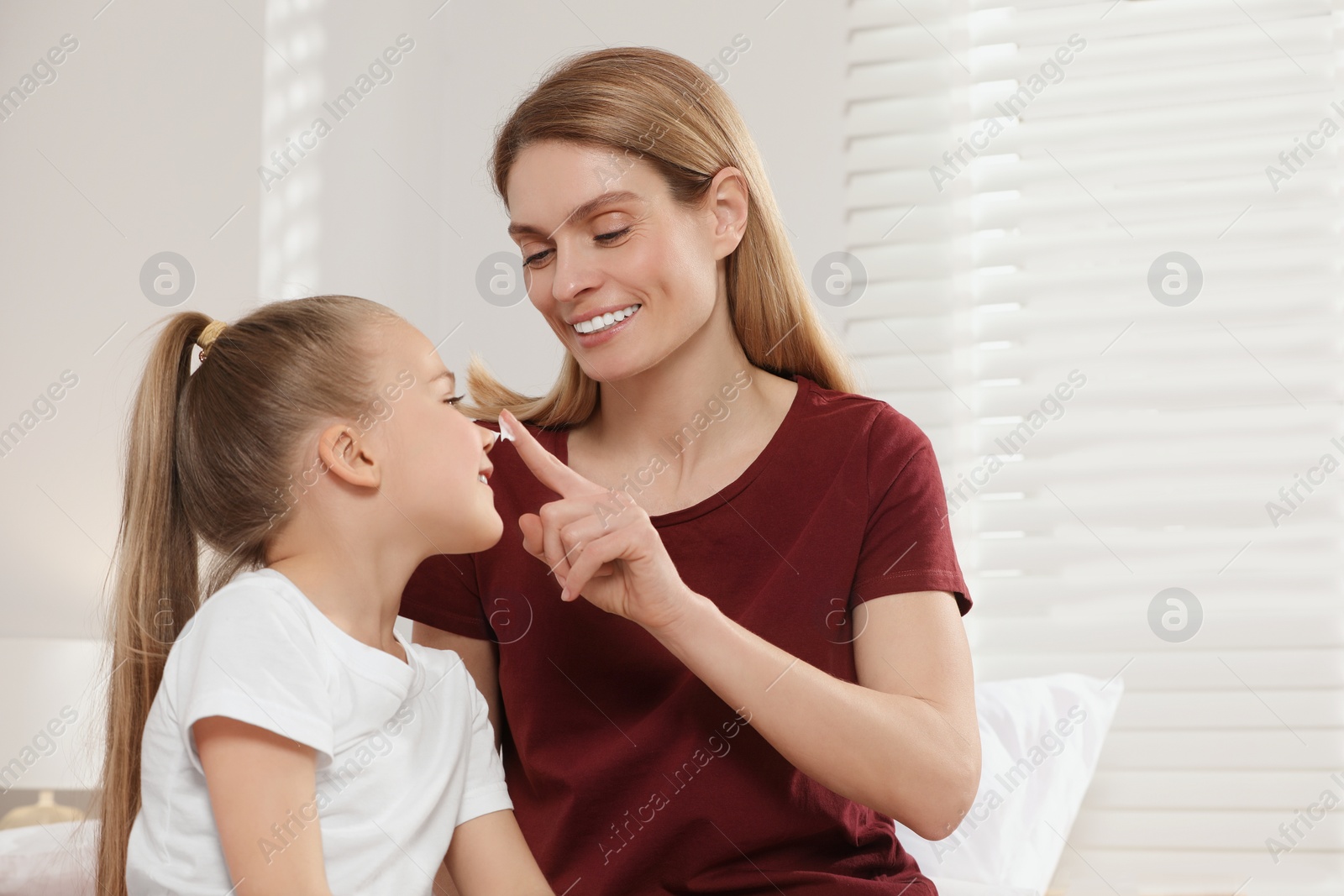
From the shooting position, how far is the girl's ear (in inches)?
39.9

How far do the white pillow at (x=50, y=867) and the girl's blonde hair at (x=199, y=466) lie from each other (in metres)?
0.33

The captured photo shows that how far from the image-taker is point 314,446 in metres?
1.02

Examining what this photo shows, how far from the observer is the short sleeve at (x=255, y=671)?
843 millimetres

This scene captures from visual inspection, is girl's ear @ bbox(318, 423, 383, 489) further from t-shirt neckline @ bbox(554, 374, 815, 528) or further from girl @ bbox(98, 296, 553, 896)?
t-shirt neckline @ bbox(554, 374, 815, 528)

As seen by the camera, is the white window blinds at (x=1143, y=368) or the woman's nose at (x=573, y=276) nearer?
the woman's nose at (x=573, y=276)

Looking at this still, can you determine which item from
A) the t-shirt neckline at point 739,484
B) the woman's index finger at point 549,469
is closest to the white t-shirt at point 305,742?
the woman's index finger at point 549,469

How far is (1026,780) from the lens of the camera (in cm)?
179

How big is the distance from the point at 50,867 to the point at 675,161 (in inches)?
43.1

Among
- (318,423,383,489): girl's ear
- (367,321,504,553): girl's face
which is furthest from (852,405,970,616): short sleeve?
(318,423,383,489): girl's ear

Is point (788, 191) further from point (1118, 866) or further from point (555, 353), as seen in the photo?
point (1118, 866)

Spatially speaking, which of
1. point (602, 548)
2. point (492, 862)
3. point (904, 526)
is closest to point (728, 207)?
point (904, 526)

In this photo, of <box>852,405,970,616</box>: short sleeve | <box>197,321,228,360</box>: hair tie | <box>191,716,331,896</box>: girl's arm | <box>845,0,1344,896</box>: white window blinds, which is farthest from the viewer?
<box>845,0,1344,896</box>: white window blinds

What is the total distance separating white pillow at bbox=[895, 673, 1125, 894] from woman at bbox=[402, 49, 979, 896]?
1.47 feet

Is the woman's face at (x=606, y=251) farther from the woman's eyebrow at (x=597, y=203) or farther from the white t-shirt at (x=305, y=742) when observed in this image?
the white t-shirt at (x=305, y=742)
